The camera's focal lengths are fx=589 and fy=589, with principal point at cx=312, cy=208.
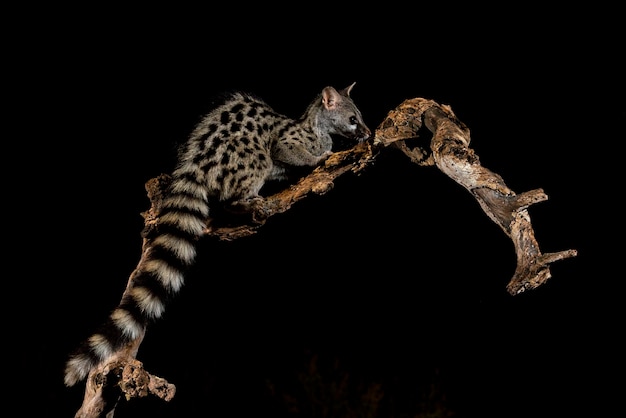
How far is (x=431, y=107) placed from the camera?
356 cm

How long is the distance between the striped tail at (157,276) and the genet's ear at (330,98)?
1360 millimetres

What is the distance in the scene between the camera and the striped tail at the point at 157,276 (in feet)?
9.25

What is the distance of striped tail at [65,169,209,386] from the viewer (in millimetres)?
2818

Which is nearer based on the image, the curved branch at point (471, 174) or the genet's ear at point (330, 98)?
the curved branch at point (471, 174)

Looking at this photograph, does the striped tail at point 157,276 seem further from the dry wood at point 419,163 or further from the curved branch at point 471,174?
the curved branch at point 471,174

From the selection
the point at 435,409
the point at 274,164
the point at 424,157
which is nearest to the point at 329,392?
the point at 435,409

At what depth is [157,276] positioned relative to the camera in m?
3.28

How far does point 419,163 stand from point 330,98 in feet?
4.12

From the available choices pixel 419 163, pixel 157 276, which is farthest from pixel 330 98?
pixel 157 276

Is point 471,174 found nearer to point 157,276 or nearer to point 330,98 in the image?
point 157,276

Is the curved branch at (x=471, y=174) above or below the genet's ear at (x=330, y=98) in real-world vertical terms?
below

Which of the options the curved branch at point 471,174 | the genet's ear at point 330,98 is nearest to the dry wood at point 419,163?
the curved branch at point 471,174

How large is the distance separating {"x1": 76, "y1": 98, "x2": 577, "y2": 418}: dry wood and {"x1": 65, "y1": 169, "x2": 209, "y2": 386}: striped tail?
0.27 ft

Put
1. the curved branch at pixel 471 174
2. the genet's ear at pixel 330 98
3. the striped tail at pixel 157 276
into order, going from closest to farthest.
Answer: the curved branch at pixel 471 174
the striped tail at pixel 157 276
the genet's ear at pixel 330 98
